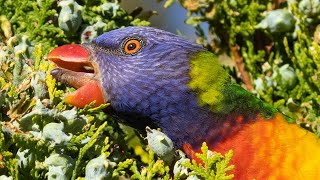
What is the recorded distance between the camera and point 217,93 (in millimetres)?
1799

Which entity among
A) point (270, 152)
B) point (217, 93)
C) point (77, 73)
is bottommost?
point (270, 152)

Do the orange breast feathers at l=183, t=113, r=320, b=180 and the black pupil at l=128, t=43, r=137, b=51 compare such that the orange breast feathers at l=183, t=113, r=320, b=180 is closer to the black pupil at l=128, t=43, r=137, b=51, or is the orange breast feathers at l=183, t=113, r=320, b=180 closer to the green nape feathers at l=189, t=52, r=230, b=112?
the green nape feathers at l=189, t=52, r=230, b=112

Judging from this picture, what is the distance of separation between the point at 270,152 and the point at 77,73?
63 cm

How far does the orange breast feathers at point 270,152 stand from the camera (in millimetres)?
1679

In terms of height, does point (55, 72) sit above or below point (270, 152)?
above

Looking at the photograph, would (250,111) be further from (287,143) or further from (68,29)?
(68,29)

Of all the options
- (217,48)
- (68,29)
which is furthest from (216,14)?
(68,29)

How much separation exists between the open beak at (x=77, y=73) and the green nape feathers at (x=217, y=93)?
1.00 feet

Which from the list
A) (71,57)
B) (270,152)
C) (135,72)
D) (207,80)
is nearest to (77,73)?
(71,57)

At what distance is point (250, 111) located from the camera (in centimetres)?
179

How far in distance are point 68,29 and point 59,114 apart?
695 mm

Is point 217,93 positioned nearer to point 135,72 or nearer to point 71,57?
point 135,72

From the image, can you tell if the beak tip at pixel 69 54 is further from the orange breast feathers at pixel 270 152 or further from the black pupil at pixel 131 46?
the orange breast feathers at pixel 270 152

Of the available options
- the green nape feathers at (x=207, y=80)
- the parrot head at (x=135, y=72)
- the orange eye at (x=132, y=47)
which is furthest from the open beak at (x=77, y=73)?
the green nape feathers at (x=207, y=80)
